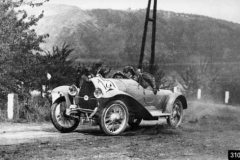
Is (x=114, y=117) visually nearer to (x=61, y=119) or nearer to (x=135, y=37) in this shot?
(x=61, y=119)

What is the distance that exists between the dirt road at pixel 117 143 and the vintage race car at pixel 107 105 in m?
0.30

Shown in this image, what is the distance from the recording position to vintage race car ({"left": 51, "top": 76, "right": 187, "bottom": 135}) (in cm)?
961

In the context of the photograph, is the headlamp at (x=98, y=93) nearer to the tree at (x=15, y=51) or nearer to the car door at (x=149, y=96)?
the car door at (x=149, y=96)

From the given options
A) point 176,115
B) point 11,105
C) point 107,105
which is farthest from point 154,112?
point 11,105

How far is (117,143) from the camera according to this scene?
8383mm

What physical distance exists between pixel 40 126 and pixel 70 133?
6.06 feet

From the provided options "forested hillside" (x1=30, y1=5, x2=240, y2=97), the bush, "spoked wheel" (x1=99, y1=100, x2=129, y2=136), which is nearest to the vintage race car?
"spoked wheel" (x1=99, y1=100, x2=129, y2=136)

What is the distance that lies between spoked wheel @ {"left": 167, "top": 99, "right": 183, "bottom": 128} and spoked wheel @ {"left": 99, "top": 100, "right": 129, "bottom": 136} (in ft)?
6.85

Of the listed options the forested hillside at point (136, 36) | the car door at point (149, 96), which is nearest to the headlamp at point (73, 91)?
the car door at point (149, 96)

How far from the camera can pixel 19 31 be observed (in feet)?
46.7

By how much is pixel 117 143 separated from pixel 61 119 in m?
2.35

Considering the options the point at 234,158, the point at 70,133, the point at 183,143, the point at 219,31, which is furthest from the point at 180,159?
the point at 219,31

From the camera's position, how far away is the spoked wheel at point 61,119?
10144 millimetres

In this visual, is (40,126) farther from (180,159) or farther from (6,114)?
(180,159)
